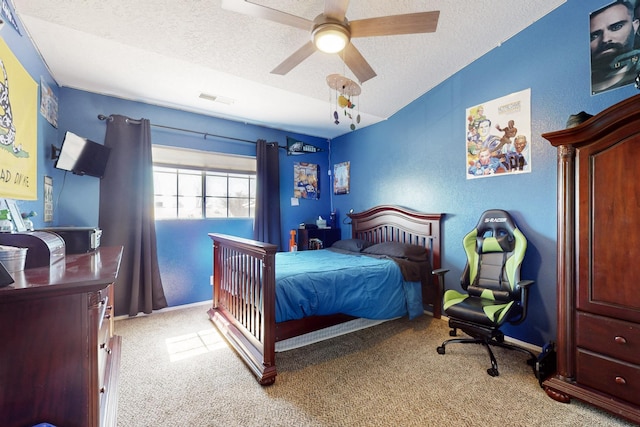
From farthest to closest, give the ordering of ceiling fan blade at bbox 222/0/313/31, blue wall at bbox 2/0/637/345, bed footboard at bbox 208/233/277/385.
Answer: blue wall at bbox 2/0/637/345
bed footboard at bbox 208/233/277/385
ceiling fan blade at bbox 222/0/313/31

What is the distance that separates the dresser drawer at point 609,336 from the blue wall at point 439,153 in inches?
27.1

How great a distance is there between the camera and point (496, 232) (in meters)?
2.56

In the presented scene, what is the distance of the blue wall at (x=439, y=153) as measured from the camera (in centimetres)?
231

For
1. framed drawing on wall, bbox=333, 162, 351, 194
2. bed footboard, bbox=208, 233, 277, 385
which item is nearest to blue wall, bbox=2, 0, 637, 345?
framed drawing on wall, bbox=333, 162, 351, 194

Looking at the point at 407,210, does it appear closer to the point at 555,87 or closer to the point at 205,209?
the point at 555,87

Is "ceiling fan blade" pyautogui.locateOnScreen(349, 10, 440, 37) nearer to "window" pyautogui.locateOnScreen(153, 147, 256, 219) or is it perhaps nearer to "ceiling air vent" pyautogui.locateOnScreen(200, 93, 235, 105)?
"ceiling air vent" pyautogui.locateOnScreen(200, 93, 235, 105)

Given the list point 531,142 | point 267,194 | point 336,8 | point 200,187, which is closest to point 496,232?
point 531,142

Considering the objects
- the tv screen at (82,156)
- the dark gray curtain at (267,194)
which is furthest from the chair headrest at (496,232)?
the tv screen at (82,156)

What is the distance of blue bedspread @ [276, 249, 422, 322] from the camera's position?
221 centimetres

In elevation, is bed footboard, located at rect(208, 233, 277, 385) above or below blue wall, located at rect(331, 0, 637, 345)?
below

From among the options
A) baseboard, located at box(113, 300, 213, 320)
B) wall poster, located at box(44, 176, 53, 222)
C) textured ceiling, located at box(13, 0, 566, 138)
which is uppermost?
textured ceiling, located at box(13, 0, 566, 138)

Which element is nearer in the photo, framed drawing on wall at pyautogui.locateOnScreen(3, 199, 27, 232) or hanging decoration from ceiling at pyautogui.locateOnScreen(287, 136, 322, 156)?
framed drawing on wall at pyautogui.locateOnScreen(3, 199, 27, 232)

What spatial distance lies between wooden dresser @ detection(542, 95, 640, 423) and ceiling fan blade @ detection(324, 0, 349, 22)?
5.13 ft

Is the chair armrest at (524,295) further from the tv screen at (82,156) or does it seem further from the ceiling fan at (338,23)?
the tv screen at (82,156)
